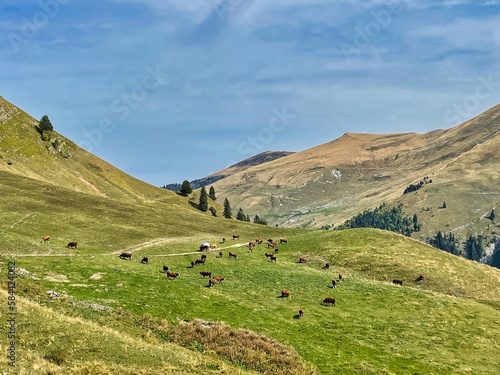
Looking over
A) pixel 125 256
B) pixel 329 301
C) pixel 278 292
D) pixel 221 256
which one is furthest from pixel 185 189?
pixel 329 301

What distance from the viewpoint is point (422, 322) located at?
143ft

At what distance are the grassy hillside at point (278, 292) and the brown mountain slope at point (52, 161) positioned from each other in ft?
128

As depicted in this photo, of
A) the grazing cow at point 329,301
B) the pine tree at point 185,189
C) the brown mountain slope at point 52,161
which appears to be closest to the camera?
the grazing cow at point 329,301

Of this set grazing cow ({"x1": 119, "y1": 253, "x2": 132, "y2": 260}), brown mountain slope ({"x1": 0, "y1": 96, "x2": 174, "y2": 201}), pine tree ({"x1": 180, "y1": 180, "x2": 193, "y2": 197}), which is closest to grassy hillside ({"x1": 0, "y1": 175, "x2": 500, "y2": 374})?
grazing cow ({"x1": 119, "y1": 253, "x2": 132, "y2": 260})

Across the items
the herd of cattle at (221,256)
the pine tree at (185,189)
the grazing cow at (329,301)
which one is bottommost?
the grazing cow at (329,301)

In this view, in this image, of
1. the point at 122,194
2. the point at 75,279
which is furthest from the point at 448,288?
the point at 122,194

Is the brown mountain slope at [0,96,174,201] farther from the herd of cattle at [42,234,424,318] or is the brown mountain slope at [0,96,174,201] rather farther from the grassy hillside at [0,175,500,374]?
the herd of cattle at [42,234,424,318]

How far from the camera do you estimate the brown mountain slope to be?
411ft

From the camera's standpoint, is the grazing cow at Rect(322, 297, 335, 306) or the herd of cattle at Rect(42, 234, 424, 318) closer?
the grazing cow at Rect(322, 297, 335, 306)

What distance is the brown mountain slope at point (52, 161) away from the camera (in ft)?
411

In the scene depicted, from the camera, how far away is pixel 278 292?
50656 mm

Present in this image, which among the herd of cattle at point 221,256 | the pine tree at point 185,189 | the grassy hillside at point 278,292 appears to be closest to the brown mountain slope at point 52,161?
the pine tree at point 185,189

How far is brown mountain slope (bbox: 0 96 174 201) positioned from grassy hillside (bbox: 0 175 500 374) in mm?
38929

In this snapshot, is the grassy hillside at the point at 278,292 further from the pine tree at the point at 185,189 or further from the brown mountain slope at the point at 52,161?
the pine tree at the point at 185,189
